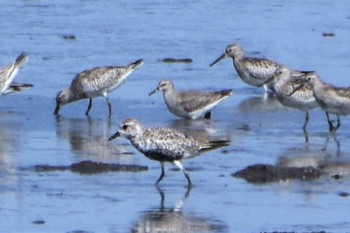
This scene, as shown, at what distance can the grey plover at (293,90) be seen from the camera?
63.3ft

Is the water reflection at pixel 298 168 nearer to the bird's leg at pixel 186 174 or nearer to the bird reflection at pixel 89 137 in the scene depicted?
the bird's leg at pixel 186 174

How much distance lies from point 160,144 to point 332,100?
15.0 ft

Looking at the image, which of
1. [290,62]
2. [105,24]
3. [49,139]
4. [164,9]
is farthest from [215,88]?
[164,9]

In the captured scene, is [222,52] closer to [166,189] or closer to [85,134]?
[85,134]

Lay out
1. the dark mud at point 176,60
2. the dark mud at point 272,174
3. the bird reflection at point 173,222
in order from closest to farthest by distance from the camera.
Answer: the bird reflection at point 173,222, the dark mud at point 272,174, the dark mud at point 176,60

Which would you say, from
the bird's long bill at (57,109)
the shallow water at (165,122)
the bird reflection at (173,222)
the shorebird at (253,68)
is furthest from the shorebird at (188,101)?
the bird reflection at (173,222)

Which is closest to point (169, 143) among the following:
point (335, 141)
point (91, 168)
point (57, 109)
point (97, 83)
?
point (91, 168)

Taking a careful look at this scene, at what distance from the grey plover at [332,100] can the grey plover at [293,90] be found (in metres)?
0.36

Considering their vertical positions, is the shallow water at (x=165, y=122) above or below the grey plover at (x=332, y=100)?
below

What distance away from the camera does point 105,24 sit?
27875 millimetres

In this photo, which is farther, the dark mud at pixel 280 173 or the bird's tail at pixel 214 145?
the bird's tail at pixel 214 145

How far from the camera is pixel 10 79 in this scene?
2044cm

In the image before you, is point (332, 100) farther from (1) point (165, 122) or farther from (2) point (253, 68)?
(2) point (253, 68)

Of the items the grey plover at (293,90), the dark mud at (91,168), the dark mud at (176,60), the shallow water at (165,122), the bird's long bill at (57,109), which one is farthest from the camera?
the dark mud at (176,60)
